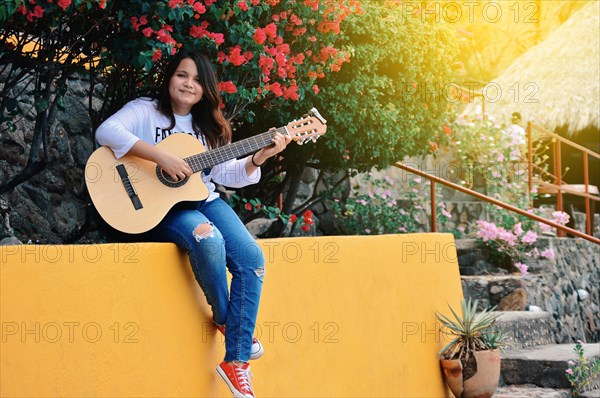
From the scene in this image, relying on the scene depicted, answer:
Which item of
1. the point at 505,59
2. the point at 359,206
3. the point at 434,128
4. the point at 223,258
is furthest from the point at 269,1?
the point at 505,59

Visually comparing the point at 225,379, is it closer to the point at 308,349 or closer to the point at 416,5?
the point at 308,349

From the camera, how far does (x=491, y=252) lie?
9.01 meters

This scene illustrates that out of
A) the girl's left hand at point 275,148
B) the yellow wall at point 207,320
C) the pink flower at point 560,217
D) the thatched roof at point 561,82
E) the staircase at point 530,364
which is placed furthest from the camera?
the thatched roof at point 561,82

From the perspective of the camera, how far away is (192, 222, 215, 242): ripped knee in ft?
13.3

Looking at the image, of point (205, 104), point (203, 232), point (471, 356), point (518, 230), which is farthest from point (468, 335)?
point (518, 230)

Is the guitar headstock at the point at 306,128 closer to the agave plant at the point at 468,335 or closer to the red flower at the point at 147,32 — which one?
the red flower at the point at 147,32

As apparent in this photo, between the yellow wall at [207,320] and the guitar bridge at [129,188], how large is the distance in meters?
0.28

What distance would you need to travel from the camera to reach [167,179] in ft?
14.2

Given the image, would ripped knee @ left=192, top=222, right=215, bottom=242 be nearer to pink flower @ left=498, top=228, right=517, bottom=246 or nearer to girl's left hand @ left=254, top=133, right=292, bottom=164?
girl's left hand @ left=254, top=133, right=292, bottom=164

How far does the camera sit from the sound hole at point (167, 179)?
14.1ft

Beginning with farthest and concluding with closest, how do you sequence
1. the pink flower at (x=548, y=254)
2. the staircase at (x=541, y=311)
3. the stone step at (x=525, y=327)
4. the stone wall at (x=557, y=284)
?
the pink flower at (x=548, y=254) < the stone wall at (x=557, y=284) < the stone step at (x=525, y=327) < the staircase at (x=541, y=311)

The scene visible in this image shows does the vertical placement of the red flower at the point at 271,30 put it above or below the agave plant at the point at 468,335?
above

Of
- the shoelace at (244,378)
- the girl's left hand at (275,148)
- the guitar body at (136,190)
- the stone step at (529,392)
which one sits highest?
the girl's left hand at (275,148)

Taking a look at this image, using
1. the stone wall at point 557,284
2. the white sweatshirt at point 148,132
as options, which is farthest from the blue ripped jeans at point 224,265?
the stone wall at point 557,284
